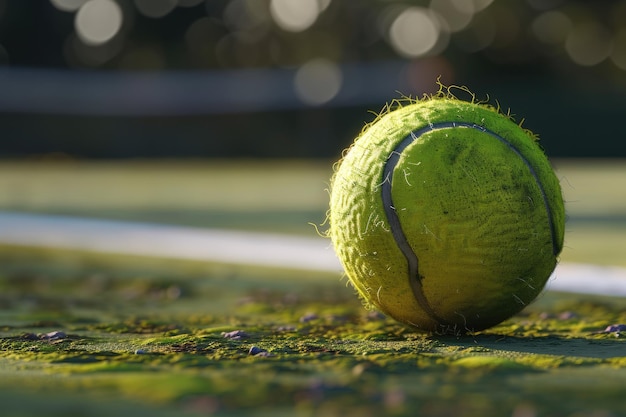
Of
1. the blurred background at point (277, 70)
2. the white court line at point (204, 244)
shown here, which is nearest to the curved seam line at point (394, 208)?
the white court line at point (204, 244)

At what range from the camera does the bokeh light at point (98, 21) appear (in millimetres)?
24750

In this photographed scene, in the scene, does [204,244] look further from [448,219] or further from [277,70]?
[277,70]

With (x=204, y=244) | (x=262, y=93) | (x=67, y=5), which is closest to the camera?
(x=204, y=244)

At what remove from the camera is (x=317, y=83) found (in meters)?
18.8

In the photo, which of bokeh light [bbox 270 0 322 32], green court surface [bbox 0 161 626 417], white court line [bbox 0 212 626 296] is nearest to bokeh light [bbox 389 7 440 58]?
bokeh light [bbox 270 0 322 32]

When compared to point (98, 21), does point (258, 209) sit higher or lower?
lower

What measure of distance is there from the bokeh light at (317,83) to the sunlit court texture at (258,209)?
0.14ft

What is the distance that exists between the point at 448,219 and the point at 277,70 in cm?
1656

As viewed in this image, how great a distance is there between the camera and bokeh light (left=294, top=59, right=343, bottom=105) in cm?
1838

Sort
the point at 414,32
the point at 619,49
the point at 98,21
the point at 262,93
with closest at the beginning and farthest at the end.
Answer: the point at 262,93 → the point at 619,49 → the point at 98,21 → the point at 414,32

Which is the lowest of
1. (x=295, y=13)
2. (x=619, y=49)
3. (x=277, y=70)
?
(x=277, y=70)

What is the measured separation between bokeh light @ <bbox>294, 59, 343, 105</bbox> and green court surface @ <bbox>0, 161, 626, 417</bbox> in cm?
1159

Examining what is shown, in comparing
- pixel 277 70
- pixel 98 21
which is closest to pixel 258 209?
pixel 277 70

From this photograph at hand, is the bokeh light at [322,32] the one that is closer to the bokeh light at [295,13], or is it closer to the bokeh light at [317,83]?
the bokeh light at [295,13]
